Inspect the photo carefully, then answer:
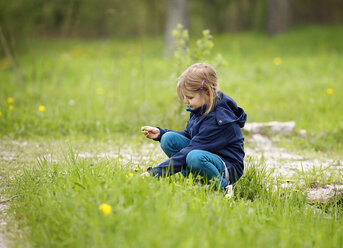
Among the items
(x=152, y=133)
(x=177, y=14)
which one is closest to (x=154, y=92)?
(x=152, y=133)

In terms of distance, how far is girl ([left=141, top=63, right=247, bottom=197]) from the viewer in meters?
2.72

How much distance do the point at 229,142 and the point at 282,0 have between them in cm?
1217

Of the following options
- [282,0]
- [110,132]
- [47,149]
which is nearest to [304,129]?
[110,132]

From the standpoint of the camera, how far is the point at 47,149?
4.17m

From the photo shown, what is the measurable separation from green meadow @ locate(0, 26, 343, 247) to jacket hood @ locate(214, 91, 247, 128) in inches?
20.5

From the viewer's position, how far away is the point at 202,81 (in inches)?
109

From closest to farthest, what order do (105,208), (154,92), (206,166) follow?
1. (105,208)
2. (206,166)
3. (154,92)

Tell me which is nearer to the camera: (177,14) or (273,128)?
(273,128)

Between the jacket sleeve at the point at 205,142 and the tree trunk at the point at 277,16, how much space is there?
39.3 feet

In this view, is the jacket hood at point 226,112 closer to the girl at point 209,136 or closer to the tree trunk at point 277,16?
the girl at point 209,136

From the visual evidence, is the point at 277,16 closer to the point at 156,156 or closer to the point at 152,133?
the point at 156,156

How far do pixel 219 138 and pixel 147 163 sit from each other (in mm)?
966

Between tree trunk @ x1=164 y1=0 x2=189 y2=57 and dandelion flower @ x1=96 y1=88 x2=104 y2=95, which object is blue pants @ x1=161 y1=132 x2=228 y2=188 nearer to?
dandelion flower @ x1=96 y1=88 x2=104 y2=95

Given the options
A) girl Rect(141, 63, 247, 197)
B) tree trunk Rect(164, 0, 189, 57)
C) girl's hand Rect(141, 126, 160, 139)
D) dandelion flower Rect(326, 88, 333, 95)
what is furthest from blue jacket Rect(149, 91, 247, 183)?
tree trunk Rect(164, 0, 189, 57)
